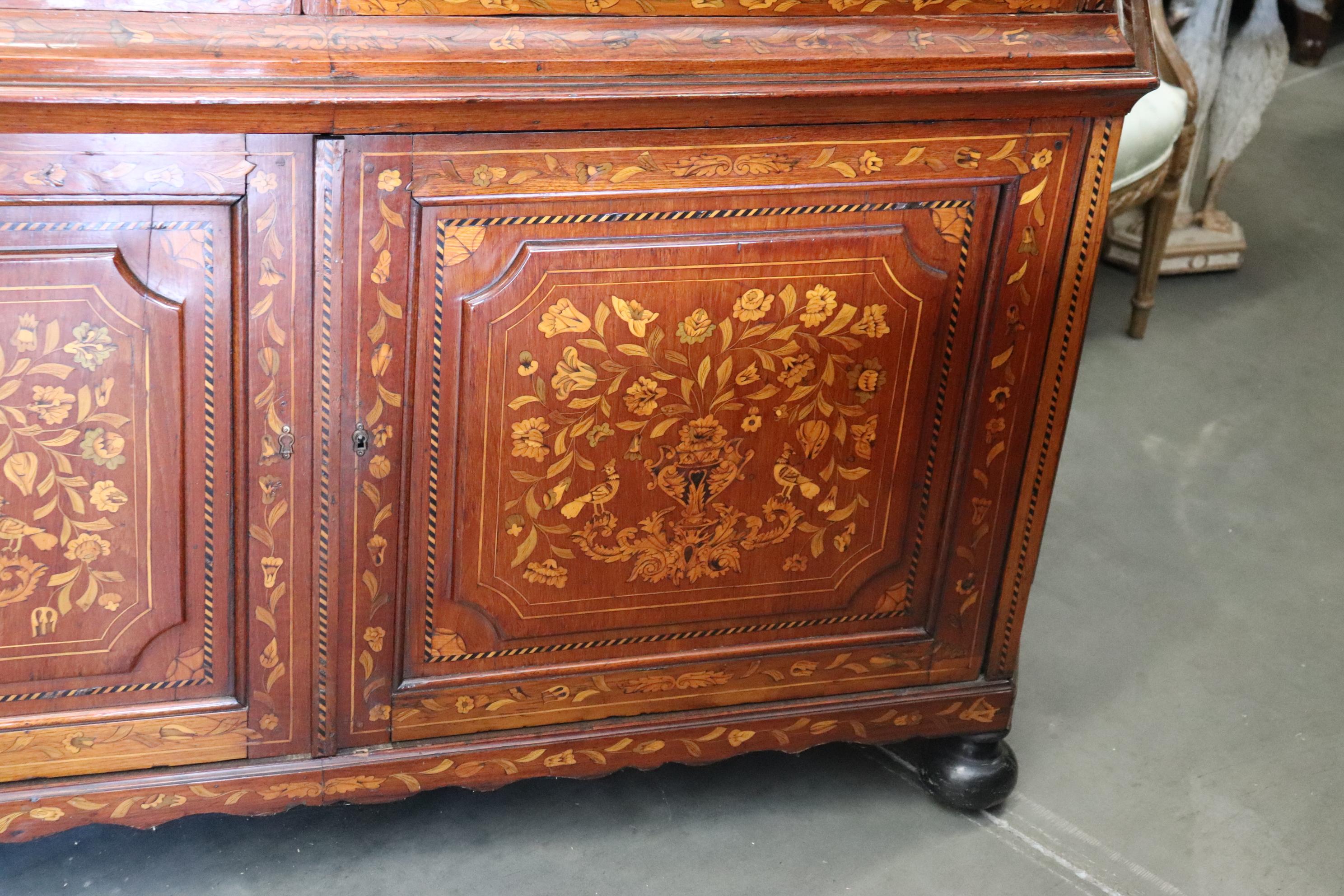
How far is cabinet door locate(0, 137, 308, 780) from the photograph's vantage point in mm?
1413

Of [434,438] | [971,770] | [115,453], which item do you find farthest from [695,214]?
[971,770]

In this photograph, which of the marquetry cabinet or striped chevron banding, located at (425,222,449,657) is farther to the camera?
striped chevron banding, located at (425,222,449,657)

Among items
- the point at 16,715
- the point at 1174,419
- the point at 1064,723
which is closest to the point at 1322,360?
the point at 1174,419

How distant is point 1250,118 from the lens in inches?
145

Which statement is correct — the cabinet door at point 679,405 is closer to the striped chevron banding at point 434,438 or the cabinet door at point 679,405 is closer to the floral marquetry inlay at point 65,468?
the striped chevron banding at point 434,438

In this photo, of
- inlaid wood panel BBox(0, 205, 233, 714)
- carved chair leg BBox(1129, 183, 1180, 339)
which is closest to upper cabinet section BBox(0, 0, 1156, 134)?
inlaid wood panel BBox(0, 205, 233, 714)

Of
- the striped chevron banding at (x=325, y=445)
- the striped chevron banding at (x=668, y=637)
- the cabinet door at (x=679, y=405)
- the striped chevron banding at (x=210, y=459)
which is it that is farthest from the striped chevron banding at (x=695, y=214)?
the striped chevron banding at (x=668, y=637)

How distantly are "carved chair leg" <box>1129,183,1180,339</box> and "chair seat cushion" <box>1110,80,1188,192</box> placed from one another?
0.25 meters

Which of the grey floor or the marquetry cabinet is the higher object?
the marquetry cabinet

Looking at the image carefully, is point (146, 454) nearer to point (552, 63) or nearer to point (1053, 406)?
point (552, 63)

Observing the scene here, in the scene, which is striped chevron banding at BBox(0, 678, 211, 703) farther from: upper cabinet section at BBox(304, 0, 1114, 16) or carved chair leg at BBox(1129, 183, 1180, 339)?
carved chair leg at BBox(1129, 183, 1180, 339)

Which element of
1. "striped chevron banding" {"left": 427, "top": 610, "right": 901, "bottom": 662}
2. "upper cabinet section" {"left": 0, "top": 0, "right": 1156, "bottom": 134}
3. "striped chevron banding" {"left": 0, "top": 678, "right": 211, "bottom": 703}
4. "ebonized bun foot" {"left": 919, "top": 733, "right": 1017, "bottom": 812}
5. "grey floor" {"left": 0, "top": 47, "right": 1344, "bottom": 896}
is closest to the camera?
"upper cabinet section" {"left": 0, "top": 0, "right": 1156, "bottom": 134}

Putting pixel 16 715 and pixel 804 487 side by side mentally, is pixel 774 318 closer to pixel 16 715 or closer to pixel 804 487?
pixel 804 487

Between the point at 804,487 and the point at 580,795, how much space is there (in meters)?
0.59
